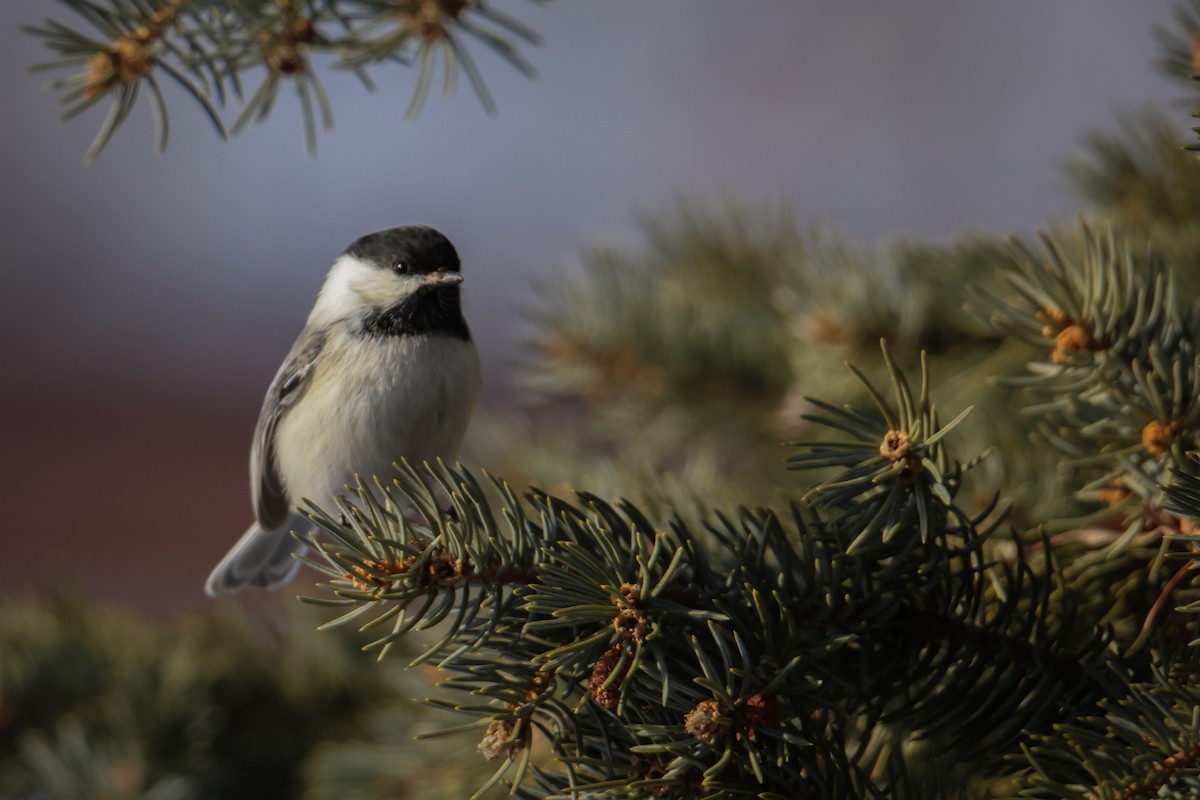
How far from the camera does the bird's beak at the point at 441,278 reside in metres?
0.92

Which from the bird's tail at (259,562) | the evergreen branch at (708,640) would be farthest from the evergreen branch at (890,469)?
the bird's tail at (259,562)

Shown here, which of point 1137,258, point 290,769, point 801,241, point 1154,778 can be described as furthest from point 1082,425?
point 290,769

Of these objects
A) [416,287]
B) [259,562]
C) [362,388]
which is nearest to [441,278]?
[416,287]

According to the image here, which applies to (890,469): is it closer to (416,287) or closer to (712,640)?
(712,640)

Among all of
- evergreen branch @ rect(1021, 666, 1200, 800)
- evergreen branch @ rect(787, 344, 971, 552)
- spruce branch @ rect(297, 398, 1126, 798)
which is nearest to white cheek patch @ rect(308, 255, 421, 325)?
spruce branch @ rect(297, 398, 1126, 798)

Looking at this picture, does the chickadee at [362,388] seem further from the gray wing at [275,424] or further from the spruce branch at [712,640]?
the spruce branch at [712,640]

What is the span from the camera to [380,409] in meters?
0.83

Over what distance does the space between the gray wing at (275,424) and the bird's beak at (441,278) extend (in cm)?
Answer: 11

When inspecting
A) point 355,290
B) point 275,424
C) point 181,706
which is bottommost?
point 181,706

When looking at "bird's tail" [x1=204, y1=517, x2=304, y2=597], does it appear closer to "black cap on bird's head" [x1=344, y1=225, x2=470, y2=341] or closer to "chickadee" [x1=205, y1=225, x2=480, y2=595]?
"chickadee" [x1=205, y1=225, x2=480, y2=595]

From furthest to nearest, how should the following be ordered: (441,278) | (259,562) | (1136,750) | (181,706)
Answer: (259,562), (441,278), (181,706), (1136,750)

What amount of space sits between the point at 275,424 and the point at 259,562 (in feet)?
0.54

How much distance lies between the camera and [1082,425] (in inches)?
22.1

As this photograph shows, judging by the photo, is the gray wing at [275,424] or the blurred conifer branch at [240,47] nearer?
the blurred conifer branch at [240,47]
